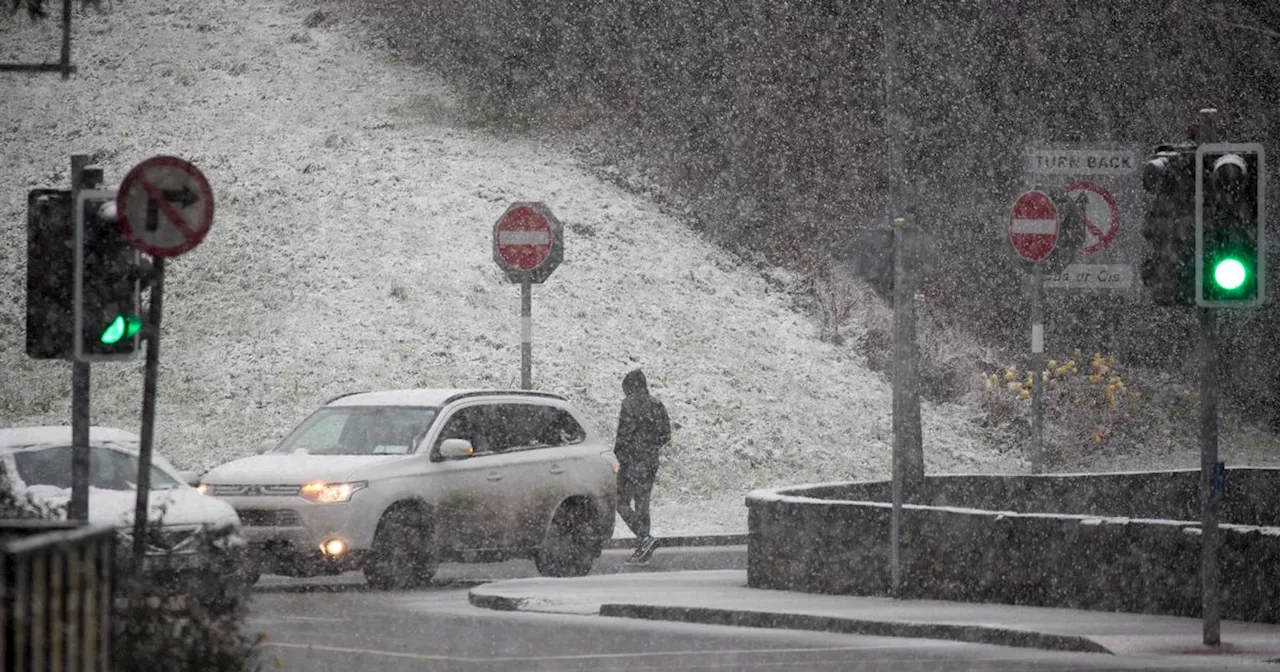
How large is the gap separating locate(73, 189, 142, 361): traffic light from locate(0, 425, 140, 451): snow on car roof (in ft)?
20.8

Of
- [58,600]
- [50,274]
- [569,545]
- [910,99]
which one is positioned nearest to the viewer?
[58,600]

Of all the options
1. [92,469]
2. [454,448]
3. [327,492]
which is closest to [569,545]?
[454,448]

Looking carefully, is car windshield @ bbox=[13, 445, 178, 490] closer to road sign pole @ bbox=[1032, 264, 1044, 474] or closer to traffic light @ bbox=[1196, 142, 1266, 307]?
traffic light @ bbox=[1196, 142, 1266, 307]

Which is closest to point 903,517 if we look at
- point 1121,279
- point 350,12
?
point 1121,279

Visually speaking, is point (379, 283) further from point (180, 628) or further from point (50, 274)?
point (180, 628)

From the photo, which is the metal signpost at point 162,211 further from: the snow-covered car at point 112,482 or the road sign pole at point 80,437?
the snow-covered car at point 112,482

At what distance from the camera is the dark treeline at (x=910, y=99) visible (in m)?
44.4

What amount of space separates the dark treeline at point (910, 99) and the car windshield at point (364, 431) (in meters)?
23.2

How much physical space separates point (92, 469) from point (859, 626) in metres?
6.54

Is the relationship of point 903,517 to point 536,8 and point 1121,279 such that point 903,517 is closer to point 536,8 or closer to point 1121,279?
point 1121,279

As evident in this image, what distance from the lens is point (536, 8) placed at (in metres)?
47.1

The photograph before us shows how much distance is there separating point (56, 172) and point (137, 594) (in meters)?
Result: 32.2

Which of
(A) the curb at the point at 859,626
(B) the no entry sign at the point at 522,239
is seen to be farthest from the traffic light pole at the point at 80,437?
(B) the no entry sign at the point at 522,239

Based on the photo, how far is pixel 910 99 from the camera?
45781 mm
